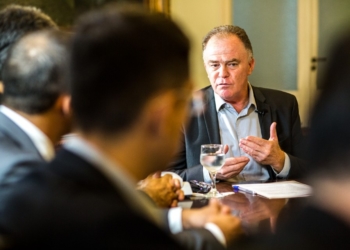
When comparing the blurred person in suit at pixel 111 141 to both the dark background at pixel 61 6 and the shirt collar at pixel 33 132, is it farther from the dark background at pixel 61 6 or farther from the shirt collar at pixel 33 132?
the dark background at pixel 61 6

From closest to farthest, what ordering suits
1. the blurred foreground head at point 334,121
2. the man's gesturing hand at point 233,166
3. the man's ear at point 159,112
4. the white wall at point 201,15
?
1. the blurred foreground head at point 334,121
2. the man's ear at point 159,112
3. the man's gesturing hand at point 233,166
4. the white wall at point 201,15

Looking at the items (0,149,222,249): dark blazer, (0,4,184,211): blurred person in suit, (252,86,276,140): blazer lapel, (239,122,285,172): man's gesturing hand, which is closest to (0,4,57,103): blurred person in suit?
(0,4,184,211): blurred person in suit

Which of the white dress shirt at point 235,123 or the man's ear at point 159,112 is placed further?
the white dress shirt at point 235,123

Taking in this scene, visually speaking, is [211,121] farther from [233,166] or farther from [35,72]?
[35,72]

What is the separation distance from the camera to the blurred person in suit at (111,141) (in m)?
0.74

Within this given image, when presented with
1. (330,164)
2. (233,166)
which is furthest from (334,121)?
(233,166)

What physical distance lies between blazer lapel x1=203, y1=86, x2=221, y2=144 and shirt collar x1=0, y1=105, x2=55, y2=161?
46.9 inches

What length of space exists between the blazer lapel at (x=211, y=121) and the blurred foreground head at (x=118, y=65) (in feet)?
5.13

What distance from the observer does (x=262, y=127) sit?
8.13 ft

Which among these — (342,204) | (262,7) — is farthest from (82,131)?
(262,7)

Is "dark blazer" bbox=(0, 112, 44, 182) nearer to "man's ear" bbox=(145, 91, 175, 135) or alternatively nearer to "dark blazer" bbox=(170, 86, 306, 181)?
"man's ear" bbox=(145, 91, 175, 135)

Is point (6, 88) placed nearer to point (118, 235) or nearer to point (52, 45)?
point (52, 45)

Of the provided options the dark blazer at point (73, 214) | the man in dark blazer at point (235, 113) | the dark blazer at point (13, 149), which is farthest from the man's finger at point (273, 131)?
the dark blazer at point (73, 214)

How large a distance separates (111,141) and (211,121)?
1.62 meters
